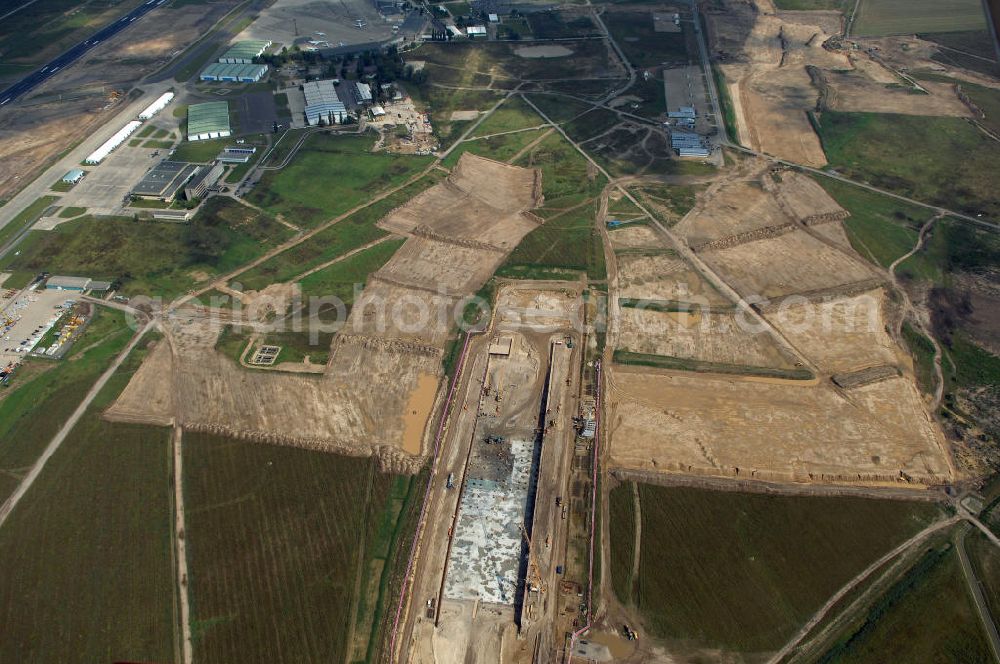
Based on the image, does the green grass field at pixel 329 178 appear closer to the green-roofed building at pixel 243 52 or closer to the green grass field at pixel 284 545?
the green-roofed building at pixel 243 52

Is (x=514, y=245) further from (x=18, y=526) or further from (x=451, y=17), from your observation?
(x=451, y=17)

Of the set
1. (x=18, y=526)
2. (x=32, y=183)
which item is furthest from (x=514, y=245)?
(x=32, y=183)

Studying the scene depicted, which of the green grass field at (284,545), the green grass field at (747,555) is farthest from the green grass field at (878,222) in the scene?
the green grass field at (284,545)

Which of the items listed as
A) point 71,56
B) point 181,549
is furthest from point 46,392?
point 71,56

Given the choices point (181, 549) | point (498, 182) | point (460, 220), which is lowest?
point (181, 549)

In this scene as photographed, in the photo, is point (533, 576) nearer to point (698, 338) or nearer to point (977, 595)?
point (698, 338)

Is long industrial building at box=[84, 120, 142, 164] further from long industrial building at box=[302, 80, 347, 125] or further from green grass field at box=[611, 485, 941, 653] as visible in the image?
green grass field at box=[611, 485, 941, 653]
